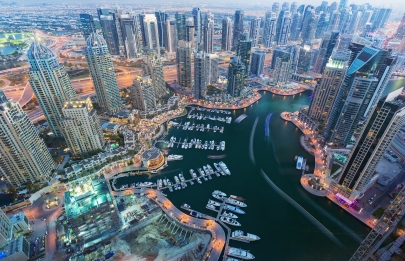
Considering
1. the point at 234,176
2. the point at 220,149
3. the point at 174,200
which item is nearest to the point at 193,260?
the point at 174,200

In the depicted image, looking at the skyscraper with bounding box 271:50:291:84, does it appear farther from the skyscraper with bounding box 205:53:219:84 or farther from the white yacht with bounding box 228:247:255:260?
the white yacht with bounding box 228:247:255:260

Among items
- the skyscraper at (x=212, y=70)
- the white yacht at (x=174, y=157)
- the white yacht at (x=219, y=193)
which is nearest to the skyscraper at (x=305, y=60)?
the skyscraper at (x=212, y=70)

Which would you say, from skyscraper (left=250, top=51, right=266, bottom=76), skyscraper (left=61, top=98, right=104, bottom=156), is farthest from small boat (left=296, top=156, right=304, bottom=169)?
skyscraper (left=250, top=51, right=266, bottom=76)

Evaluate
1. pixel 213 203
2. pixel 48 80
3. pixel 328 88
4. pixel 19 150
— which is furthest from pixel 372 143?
pixel 48 80

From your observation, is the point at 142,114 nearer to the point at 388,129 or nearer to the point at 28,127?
the point at 28,127

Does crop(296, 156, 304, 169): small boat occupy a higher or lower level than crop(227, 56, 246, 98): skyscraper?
lower
